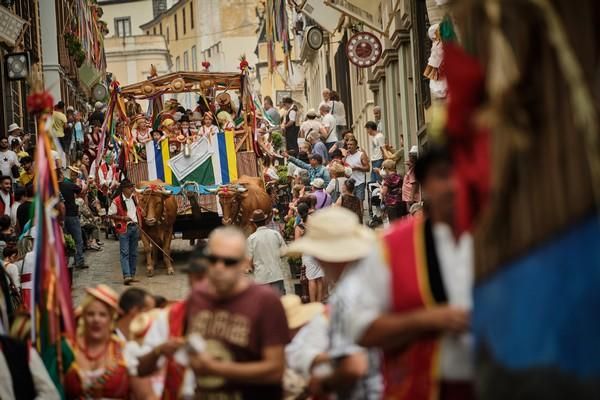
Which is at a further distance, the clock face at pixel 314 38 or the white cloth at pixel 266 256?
the clock face at pixel 314 38

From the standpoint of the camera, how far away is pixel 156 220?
23.3m

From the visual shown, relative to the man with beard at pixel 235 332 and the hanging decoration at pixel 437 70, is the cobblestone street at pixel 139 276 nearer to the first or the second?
the hanging decoration at pixel 437 70

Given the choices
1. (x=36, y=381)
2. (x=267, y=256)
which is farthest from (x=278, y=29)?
(x=36, y=381)

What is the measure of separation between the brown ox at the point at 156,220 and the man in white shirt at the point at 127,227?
31cm

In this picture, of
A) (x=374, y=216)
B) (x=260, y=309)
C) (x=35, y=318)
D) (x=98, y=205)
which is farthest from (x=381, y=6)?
(x=260, y=309)

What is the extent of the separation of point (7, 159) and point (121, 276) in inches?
146

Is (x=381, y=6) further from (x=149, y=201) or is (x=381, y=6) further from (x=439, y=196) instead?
(x=439, y=196)

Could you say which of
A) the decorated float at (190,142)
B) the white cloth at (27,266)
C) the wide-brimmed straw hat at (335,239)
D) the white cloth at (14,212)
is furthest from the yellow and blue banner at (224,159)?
the wide-brimmed straw hat at (335,239)

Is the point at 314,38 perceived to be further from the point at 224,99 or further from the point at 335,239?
the point at 335,239

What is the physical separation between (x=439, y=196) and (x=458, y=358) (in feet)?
2.11

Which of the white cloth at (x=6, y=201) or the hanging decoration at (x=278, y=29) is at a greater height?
the hanging decoration at (x=278, y=29)

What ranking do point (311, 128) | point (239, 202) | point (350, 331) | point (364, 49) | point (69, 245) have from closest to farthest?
1. point (350, 331)
2. point (69, 245)
3. point (239, 202)
4. point (311, 128)
5. point (364, 49)

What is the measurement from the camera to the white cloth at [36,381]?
7992mm

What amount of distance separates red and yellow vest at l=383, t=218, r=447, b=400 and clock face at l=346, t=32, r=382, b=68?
1011 inches
